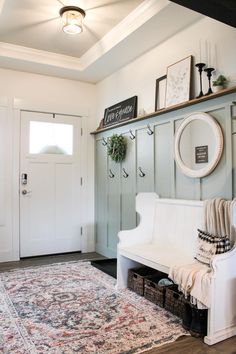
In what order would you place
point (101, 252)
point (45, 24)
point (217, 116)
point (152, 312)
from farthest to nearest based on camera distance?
1. point (101, 252)
2. point (45, 24)
3. point (217, 116)
4. point (152, 312)

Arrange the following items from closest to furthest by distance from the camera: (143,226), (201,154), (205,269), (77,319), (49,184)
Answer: (205,269)
(77,319)
(201,154)
(143,226)
(49,184)

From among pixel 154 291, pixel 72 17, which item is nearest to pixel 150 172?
pixel 154 291

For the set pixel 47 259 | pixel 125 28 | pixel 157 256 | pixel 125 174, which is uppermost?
pixel 125 28

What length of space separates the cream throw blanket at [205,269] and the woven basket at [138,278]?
26.4 inches

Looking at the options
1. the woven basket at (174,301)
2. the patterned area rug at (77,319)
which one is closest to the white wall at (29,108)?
the patterned area rug at (77,319)

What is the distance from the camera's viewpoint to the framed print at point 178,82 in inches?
122

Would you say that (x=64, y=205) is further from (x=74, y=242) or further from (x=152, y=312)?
(x=152, y=312)

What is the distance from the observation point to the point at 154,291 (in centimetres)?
272

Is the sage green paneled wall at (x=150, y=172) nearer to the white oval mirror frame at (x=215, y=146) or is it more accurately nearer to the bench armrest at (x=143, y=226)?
the white oval mirror frame at (x=215, y=146)

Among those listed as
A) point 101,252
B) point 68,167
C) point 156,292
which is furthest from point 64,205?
point 156,292

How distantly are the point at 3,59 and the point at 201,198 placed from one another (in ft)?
10.1

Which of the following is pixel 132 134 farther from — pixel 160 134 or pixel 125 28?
pixel 125 28

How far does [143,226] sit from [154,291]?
2.55 feet

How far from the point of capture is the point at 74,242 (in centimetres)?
478
